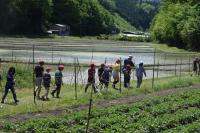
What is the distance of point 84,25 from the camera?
481 ft

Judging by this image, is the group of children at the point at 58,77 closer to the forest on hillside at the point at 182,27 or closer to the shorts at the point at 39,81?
the shorts at the point at 39,81

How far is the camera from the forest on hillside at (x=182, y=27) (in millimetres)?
92625

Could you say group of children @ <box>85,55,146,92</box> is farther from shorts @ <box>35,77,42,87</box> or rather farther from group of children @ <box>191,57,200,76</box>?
group of children @ <box>191,57,200,76</box>

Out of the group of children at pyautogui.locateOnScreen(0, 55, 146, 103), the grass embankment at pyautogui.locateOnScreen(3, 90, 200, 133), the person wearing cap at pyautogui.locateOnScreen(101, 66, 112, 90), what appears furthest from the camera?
the person wearing cap at pyautogui.locateOnScreen(101, 66, 112, 90)

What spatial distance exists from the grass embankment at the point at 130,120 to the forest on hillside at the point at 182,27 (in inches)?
2660

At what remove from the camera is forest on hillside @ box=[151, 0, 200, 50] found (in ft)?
304

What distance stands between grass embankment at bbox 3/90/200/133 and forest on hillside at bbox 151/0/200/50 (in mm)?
67565

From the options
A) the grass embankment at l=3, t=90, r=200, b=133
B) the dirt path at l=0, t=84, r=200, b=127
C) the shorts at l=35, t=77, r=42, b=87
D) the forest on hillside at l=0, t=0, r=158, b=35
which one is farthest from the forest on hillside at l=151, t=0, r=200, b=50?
the grass embankment at l=3, t=90, r=200, b=133

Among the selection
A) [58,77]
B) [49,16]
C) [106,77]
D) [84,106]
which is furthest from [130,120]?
[49,16]

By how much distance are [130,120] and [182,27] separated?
7875cm

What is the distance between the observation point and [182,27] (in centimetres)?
9838

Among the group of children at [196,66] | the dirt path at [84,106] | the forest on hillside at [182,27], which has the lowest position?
the dirt path at [84,106]

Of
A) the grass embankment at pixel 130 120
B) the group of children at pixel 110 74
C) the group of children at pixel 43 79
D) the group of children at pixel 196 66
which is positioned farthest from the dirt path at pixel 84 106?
the group of children at pixel 196 66

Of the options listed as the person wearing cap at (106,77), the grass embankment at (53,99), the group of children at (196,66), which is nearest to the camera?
the grass embankment at (53,99)
